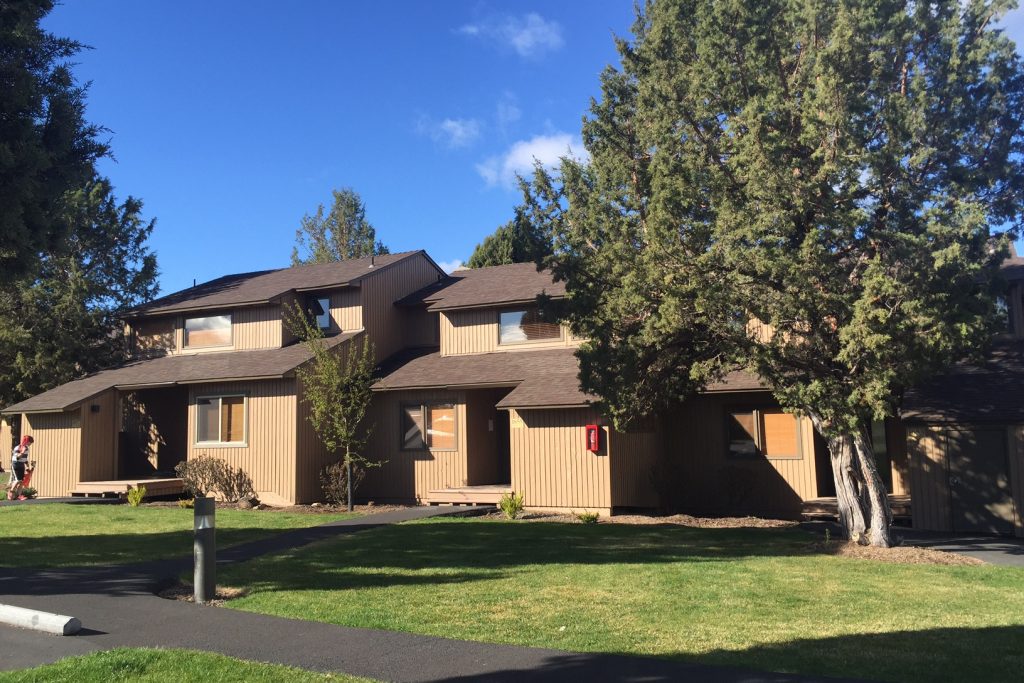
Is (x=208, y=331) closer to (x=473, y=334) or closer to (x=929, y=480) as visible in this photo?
(x=473, y=334)

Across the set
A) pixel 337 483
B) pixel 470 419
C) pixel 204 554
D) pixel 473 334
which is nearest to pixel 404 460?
pixel 337 483

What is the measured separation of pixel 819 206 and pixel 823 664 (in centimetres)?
799

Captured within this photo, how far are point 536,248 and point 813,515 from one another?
9059 millimetres

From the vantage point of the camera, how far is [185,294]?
1081 inches

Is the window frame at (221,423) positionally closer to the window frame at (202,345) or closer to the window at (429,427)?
the window frame at (202,345)

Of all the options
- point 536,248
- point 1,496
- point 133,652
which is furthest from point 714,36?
point 1,496

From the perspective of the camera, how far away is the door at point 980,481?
Result: 15.7 m

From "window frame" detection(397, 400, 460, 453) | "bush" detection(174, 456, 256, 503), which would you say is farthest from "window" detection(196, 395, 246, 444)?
"window frame" detection(397, 400, 460, 453)

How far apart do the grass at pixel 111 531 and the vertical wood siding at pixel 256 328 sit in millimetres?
5822

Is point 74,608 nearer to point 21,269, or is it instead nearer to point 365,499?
point 21,269

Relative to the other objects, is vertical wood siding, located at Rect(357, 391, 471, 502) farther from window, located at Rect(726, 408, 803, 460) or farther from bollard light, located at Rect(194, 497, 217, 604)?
bollard light, located at Rect(194, 497, 217, 604)

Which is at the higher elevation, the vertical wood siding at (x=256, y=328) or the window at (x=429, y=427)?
the vertical wood siding at (x=256, y=328)

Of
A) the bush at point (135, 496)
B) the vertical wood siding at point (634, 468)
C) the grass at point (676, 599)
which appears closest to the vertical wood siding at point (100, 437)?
the bush at point (135, 496)

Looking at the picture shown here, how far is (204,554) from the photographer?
9695 mm
